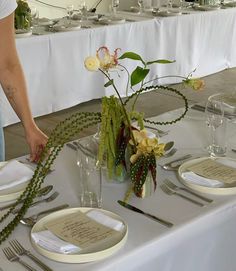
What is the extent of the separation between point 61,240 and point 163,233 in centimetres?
23

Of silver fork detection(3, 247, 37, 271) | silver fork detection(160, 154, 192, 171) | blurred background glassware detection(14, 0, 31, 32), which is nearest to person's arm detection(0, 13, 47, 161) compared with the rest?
silver fork detection(160, 154, 192, 171)

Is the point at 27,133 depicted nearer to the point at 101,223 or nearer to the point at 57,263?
the point at 101,223

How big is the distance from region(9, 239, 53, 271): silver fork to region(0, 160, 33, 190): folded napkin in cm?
30

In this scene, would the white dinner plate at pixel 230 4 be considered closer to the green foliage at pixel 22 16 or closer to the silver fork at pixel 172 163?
the green foliage at pixel 22 16

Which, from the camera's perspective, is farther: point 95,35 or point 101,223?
point 95,35

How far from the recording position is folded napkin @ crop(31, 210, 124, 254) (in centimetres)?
113

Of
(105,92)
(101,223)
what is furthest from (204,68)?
(101,223)

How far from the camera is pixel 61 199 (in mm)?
1399

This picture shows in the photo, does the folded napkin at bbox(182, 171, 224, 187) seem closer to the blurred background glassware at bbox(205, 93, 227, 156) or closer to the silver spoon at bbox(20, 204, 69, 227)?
the blurred background glassware at bbox(205, 93, 227, 156)

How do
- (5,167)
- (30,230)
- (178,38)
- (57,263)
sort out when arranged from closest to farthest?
(57,263)
(30,230)
(5,167)
(178,38)

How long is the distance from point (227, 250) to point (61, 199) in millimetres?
463

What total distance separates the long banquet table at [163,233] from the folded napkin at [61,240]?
3 centimetres

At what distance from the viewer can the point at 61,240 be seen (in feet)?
3.83

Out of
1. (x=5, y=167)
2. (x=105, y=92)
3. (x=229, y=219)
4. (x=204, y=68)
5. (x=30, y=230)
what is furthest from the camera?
(x=204, y=68)
